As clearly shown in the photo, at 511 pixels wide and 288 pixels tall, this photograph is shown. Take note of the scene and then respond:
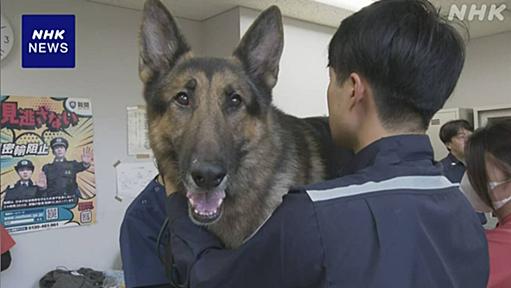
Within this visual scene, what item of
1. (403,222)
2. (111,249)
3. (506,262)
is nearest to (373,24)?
(403,222)

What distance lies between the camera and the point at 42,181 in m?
3.14

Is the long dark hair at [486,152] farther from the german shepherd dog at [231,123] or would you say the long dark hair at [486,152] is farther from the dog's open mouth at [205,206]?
the dog's open mouth at [205,206]

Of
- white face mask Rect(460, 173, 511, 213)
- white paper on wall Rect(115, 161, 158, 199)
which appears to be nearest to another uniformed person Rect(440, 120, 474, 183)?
white face mask Rect(460, 173, 511, 213)

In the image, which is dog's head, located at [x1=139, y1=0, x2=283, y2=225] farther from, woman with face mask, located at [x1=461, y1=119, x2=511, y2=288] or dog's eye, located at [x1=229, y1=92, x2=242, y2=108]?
woman with face mask, located at [x1=461, y1=119, x2=511, y2=288]

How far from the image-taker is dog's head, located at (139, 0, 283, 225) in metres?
1.01

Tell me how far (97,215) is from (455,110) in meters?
3.27

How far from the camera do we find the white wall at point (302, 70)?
3682 millimetres

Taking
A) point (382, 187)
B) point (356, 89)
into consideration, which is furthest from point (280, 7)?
point (382, 187)

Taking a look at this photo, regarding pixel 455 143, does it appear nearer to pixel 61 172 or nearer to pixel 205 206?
pixel 61 172

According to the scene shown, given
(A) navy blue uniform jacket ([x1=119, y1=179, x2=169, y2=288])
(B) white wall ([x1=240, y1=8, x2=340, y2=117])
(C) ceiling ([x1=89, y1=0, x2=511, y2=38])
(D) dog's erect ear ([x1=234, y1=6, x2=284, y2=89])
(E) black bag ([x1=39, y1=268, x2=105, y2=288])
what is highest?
(C) ceiling ([x1=89, y1=0, x2=511, y2=38])

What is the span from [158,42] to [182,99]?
0.15m

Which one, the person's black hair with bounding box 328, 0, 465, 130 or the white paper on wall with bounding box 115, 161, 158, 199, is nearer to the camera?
the person's black hair with bounding box 328, 0, 465, 130

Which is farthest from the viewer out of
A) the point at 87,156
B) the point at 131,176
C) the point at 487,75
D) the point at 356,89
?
the point at 487,75

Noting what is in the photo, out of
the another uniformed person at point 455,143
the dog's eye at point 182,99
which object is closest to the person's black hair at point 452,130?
the another uniformed person at point 455,143
